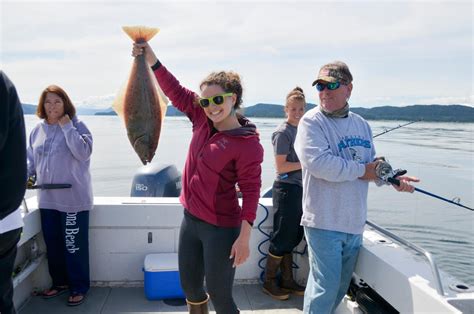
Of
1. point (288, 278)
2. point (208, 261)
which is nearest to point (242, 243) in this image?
point (208, 261)

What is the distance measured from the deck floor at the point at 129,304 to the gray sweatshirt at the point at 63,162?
806 mm

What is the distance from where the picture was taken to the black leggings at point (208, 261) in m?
2.26

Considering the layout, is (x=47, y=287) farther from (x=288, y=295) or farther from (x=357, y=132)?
(x=357, y=132)

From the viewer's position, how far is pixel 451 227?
10.1m

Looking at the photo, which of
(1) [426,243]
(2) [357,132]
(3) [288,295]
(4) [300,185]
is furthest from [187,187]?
(1) [426,243]

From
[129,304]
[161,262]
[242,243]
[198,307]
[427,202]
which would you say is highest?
[242,243]

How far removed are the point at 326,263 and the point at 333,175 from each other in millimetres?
521

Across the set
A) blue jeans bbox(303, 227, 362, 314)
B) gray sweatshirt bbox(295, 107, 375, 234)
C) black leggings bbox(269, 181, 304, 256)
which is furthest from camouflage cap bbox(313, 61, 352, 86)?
black leggings bbox(269, 181, 304, 256)

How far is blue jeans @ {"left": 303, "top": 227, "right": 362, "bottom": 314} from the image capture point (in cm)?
237

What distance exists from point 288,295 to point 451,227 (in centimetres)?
804

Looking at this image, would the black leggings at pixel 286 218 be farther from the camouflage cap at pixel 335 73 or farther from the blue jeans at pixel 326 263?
the camouflage cap at pixel 335 73

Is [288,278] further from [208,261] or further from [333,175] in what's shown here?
[333,175]

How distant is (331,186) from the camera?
2363 millimetres

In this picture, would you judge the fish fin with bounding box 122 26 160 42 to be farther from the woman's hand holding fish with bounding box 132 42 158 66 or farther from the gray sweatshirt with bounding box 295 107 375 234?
the gray sweatshirt with bounding box 295 107 375 234
